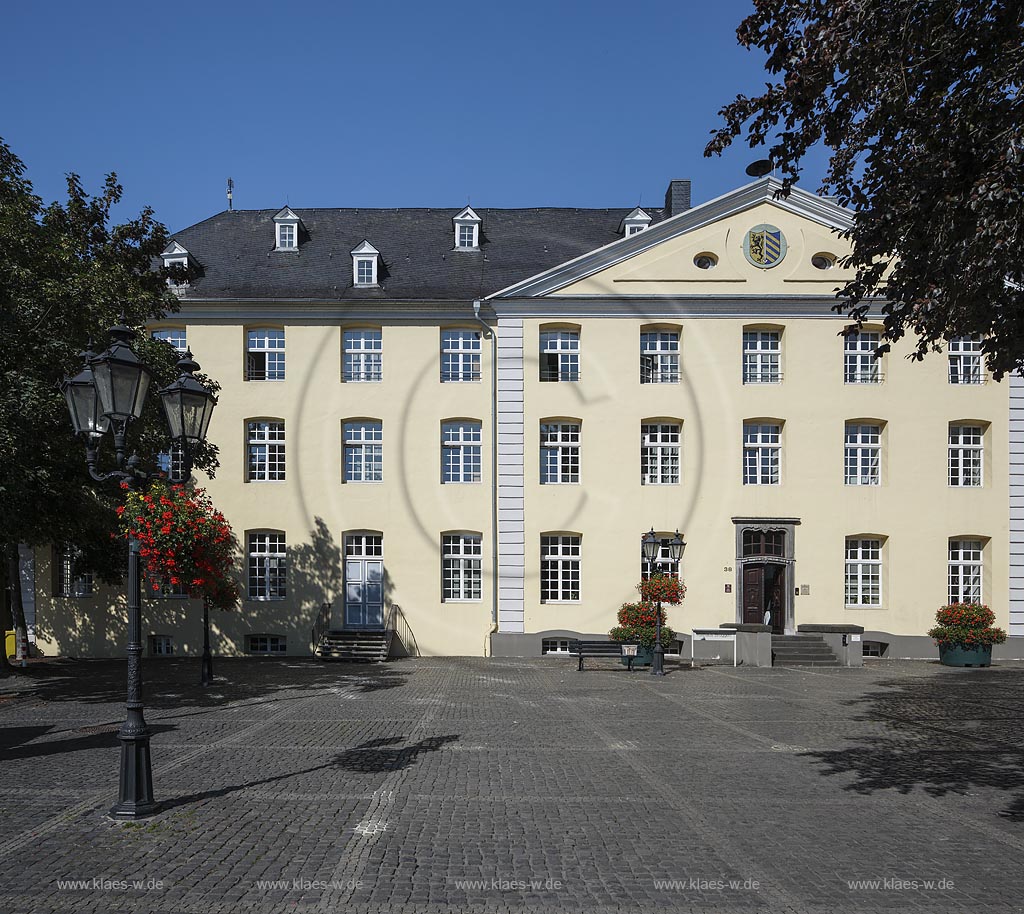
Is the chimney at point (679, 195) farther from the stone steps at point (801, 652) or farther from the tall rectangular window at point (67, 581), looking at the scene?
the tall rectangular window at point (67, 581)

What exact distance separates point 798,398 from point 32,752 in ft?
70.8

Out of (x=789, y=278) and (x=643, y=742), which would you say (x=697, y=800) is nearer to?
(x=643, y=742)

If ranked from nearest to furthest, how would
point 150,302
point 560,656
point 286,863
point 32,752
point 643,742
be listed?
point 286,863
point 32,752
point 643,742
point 150,302
point 560,656

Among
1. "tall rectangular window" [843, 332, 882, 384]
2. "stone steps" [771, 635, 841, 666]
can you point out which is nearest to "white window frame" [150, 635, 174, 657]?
"stone steps" [771, 635, 841, 666]

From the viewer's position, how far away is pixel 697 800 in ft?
29.4

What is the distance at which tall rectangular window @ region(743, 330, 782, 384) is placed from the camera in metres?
26.1

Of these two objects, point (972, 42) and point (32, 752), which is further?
point (32, 752)

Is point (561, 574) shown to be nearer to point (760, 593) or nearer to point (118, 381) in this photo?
point (760, 593)

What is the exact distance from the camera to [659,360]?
26203mm

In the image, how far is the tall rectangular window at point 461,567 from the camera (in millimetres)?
26125

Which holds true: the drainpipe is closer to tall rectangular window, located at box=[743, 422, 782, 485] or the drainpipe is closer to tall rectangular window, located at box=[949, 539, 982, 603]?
tall rectangular window, located at box=[743, 422, 782, 485]

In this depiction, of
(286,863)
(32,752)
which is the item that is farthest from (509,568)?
(286,863)

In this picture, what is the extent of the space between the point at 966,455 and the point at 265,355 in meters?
21.8

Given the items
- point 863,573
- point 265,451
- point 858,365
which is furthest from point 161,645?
point 858,365
